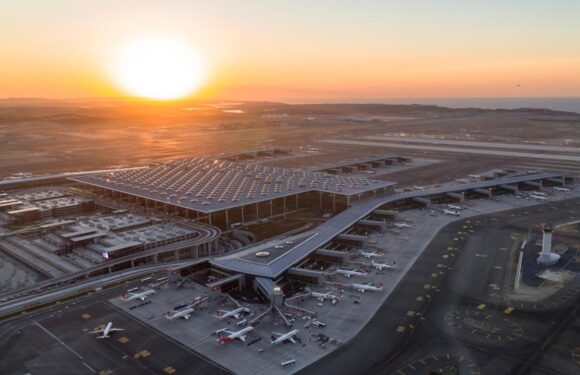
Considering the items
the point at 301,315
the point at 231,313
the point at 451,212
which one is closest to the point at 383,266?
the point at 301,315

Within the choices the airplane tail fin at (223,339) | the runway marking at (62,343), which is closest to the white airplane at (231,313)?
the airplane tail fin at (223,339)

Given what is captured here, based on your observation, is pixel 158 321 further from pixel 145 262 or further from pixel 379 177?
pixel 379 177

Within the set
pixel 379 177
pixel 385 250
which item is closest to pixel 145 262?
pixel 385 250

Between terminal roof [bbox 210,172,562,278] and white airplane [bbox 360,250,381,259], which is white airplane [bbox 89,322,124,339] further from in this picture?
white airplane [bbox 360,250,381,259]

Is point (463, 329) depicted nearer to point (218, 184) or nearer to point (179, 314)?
point (179, 314)

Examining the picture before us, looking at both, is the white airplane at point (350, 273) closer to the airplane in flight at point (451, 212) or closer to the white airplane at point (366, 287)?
the white airplane at point (366, 287)

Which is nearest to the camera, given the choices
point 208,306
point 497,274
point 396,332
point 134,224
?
point 396,332
